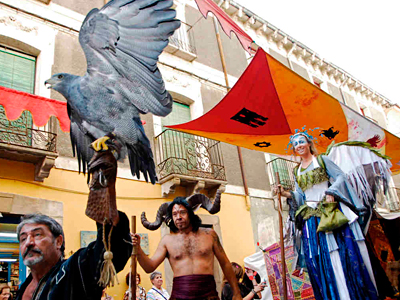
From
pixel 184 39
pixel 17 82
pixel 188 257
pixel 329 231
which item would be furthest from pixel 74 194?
pixel 184 39

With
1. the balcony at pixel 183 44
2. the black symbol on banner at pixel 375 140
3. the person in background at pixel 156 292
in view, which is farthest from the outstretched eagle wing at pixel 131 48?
the balcony at pixel 183 44

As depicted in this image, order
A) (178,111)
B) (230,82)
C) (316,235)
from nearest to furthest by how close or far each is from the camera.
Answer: (316,235), (178,111), (230,82)

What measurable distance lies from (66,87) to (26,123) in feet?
14.8

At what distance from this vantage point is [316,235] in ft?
11.1

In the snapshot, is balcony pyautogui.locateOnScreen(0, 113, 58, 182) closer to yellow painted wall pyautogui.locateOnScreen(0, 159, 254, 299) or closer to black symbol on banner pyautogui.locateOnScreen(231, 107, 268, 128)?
yellow painted wall pyautogui.locateOnScreen(0, 159, 254, 299)

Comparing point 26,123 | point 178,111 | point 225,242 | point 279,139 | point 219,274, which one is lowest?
point 219,274

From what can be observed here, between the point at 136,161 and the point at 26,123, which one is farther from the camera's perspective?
the point at 26,123

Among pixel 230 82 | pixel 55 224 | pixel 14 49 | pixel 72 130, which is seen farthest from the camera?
pixel 230 82

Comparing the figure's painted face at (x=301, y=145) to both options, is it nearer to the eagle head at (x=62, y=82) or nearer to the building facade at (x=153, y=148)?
the eagle head at (x=62, y=82)

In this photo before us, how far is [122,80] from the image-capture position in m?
2.28

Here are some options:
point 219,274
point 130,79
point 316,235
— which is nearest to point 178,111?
point 219,274

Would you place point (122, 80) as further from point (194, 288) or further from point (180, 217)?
point (194, 288)

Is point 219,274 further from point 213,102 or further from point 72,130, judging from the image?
point 72,130

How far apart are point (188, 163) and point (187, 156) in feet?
0.56
